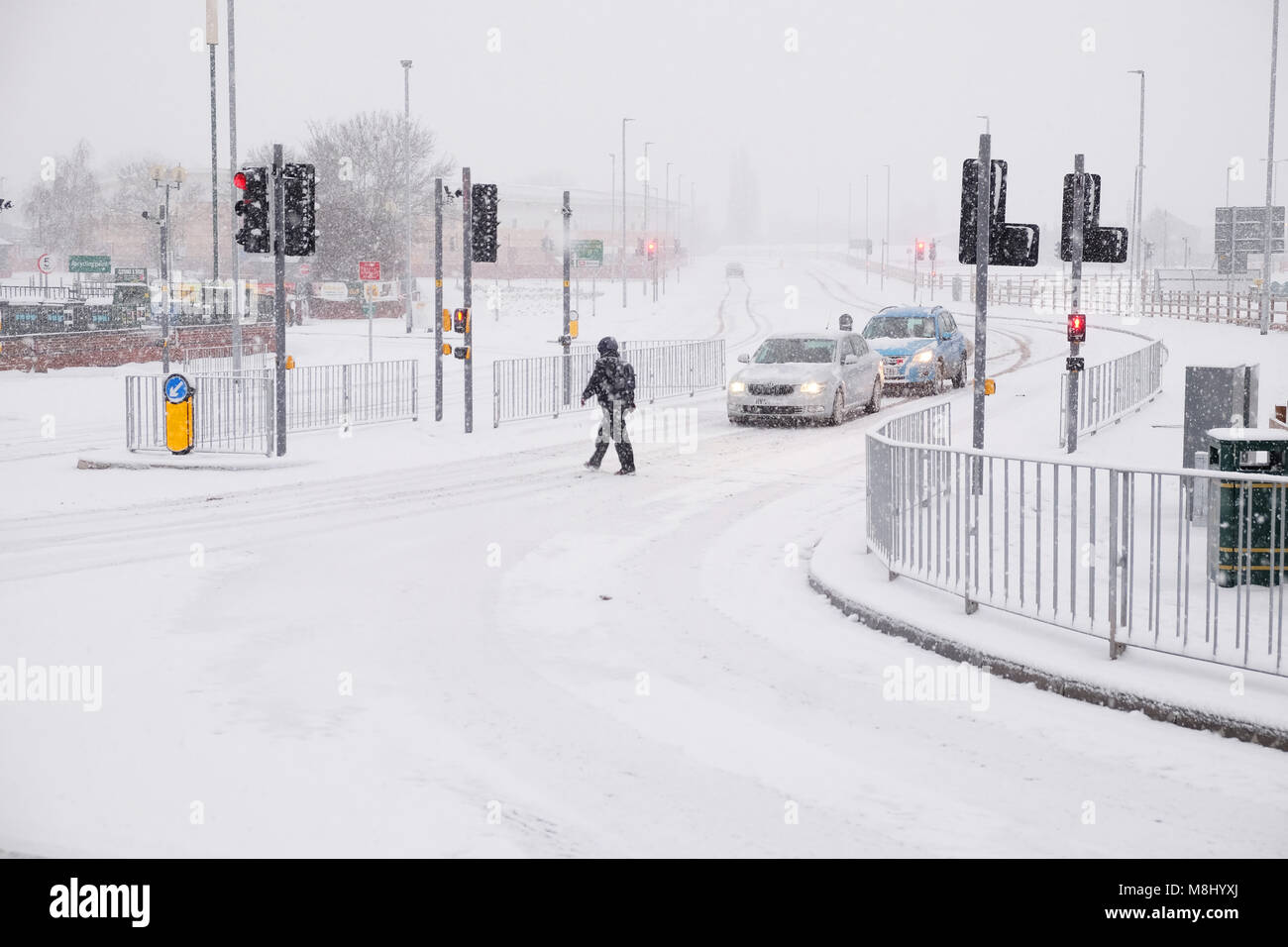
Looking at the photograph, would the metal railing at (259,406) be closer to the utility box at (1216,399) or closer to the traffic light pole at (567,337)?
the traffic light pole at (567,337)

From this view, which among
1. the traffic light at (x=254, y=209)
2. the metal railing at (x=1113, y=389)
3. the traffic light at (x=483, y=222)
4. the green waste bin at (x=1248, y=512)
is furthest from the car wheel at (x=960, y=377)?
the green waste bin at (x=1248, y=512)

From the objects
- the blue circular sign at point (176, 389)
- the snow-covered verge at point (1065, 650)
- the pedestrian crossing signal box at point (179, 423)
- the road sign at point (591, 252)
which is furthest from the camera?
the road sign at point (591, 252)

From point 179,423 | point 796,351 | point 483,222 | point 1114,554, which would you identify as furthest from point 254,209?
point 1114,554

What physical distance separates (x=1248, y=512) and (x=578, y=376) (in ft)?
61.6

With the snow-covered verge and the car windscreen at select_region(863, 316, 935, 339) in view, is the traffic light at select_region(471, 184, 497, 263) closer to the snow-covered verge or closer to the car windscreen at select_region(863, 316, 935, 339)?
the car windscreen at select_region(863, 316, 935, 339)

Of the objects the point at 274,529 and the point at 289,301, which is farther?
the point at 289,301

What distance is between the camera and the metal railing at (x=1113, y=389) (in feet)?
68.4

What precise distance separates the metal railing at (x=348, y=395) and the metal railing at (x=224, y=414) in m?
2.64

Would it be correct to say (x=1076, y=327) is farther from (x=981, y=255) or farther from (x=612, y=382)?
(x=612, y=382)

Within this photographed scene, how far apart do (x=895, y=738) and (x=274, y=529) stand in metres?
7.99

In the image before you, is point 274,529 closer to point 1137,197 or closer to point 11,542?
point 11,542

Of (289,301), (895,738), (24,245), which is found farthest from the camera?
(24,245)
